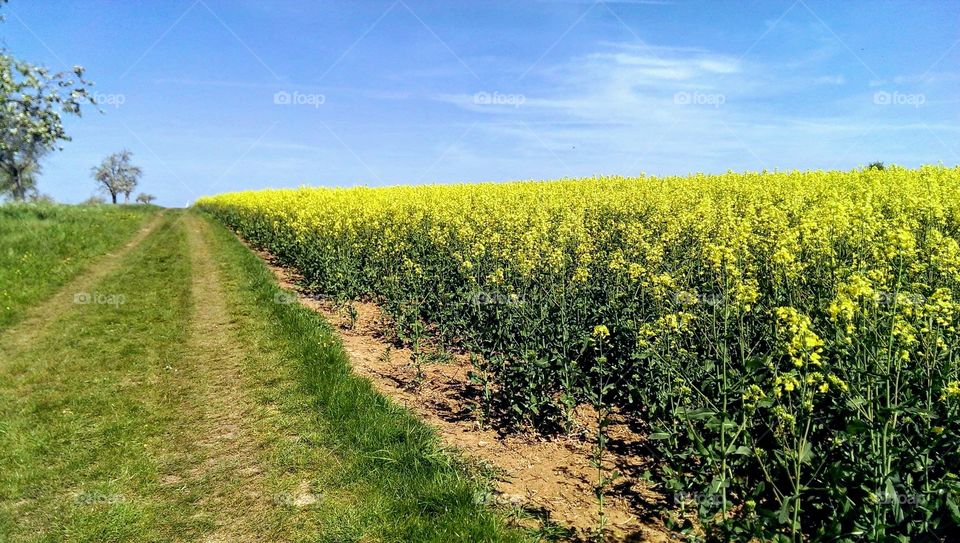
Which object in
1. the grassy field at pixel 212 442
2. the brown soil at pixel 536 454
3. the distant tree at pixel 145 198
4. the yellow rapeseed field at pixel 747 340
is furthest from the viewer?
the distant tree at pixel 145 198

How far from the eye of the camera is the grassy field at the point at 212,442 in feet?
17.3

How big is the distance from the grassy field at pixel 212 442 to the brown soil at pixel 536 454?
1.46 ft

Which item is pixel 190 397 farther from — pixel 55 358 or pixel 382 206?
pixel 382 206

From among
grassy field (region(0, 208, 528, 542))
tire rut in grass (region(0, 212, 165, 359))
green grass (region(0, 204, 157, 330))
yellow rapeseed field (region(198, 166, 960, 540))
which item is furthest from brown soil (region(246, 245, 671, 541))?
green grass (region(0, 204, 157, 330))

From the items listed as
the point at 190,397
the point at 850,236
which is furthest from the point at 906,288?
the point at 190,397

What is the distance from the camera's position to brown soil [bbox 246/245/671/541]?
5160 mm

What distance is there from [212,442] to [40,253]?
56.8 ft

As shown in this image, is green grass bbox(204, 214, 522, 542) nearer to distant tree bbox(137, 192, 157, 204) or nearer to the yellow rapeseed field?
the yellow rapeseed field

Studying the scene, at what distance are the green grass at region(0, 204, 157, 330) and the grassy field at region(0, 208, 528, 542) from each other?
2.58 m

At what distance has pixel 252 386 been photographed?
28.3 ft

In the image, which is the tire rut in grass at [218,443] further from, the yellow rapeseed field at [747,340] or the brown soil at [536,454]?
the yellow rapeseed field at [747,340]

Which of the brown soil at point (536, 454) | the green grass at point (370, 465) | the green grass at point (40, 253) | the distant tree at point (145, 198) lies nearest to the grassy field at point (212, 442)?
the green grass at point (370, 465)

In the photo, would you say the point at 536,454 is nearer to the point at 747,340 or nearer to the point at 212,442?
the point at 747,340

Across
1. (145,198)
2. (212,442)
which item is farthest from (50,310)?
(145,198)
